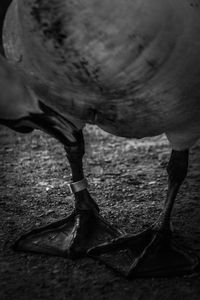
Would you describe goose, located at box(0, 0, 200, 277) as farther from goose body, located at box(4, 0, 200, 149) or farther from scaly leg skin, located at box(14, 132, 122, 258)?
scaly leg skin, located at box(14, 132, 122, 258)

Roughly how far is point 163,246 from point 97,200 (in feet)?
2.16

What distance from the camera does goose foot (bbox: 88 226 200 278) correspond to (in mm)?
2195

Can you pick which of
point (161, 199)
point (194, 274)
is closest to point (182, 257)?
point (194, 274)

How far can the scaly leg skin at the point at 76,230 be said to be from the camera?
7.84 feet

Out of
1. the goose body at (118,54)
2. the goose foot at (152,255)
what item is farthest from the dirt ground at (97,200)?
the goose body at (118,54)

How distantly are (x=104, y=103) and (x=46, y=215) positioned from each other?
93 centimetres

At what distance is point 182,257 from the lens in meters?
2.29

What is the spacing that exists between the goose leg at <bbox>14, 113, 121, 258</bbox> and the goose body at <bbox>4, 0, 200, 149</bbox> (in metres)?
0.45

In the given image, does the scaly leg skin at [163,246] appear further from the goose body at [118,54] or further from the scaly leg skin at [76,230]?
the goose body at [118,54]

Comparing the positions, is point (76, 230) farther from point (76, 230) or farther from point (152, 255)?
point (152, 255)

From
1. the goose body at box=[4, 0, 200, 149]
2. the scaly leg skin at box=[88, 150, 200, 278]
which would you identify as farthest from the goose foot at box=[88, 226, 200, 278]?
the goose body at box=[4, 0, 200, 149]

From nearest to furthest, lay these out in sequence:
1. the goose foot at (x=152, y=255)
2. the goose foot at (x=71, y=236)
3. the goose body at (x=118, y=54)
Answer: the goose body at (x=118, y=54)
the goose foot at (x=152, y=255)
the goose foot at (x=71, y=236)

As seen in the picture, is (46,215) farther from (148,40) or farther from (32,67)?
(148,40)

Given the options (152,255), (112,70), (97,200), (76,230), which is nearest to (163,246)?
(152,255)
